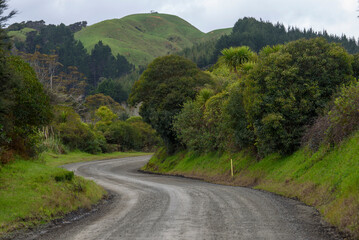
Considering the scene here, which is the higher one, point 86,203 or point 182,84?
point 182,84

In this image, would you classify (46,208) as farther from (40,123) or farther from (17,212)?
(40,123)

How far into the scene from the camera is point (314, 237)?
8.94 meters

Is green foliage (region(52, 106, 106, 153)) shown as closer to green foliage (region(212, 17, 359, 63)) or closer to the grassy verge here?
the grassy verge

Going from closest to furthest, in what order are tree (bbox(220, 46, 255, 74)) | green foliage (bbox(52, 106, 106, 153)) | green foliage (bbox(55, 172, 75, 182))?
green foliage (bbox(55, 172, 75, 182))
tree (bbox(220, 46, 255, 74))
green foliage (bbox(52, 106, 106, 153))

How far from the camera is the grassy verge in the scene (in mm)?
11484

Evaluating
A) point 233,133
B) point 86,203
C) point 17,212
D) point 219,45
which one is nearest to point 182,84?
point 233,133

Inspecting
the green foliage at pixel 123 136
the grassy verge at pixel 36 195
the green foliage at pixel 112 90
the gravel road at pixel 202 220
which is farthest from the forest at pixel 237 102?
the green foliage at pixel 112 90

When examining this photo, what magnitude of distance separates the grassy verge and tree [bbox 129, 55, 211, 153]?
20365 millimetres

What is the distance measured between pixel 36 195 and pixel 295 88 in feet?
46.7

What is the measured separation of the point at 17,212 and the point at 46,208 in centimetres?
132

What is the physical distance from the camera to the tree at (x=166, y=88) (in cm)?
3803

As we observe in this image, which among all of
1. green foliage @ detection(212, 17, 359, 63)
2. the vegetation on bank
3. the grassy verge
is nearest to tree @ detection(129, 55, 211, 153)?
the vegetation on bank

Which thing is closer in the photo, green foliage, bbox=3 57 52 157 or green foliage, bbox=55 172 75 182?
green foliage, bbox=55 172 75 182

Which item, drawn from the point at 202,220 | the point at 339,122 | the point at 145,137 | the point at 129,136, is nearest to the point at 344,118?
the point at 339,122
